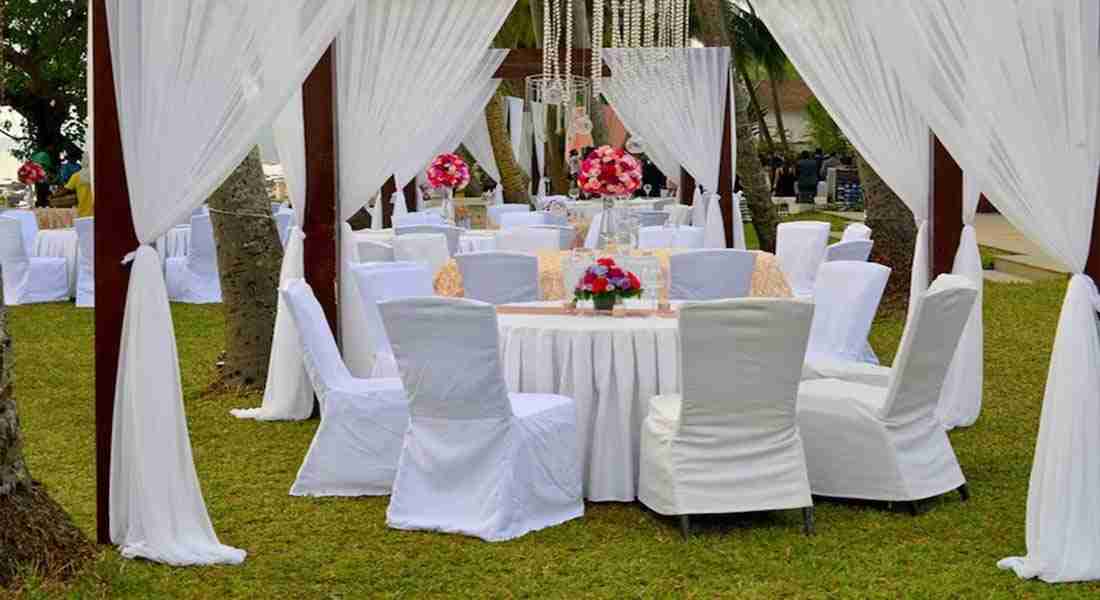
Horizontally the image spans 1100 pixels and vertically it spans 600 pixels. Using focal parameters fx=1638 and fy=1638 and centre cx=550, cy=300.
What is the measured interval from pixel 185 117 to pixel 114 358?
814 millimetres

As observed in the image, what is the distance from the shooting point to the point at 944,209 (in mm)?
8078

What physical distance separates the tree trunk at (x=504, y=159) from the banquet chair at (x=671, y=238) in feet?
34.0

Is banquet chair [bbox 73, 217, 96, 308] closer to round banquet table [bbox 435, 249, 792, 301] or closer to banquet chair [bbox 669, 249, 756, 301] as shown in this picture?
round banquet table [bbox 435, 249, 792, 301]

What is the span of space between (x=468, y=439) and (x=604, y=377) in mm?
733

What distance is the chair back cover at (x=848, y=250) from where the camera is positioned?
956 centimetres

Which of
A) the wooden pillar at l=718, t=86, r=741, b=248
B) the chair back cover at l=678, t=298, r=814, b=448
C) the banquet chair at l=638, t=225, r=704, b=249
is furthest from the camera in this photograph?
the wooden pillar at l=718, t=86, r=741, b=248

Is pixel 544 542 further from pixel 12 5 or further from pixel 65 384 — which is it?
pixel 12 5

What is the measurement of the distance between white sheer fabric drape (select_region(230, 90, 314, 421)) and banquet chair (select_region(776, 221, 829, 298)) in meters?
4.26

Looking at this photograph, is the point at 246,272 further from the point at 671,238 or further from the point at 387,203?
the point at 387,203

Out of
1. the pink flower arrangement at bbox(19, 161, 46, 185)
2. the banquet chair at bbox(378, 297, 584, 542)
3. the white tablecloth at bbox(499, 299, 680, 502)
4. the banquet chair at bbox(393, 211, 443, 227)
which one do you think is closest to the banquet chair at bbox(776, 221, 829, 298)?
the banquet chair at bbox(393, 211, 443, 227)

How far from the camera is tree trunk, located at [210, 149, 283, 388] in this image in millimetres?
9094

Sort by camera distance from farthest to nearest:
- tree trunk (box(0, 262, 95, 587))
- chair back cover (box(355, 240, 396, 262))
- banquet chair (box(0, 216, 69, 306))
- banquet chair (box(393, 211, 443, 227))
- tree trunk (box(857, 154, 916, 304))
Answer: banquet chair (box(0, 216, 69, 306)) → tree trunk (box(857, 154, 916, 304)) → banquet chair (box(393, 211, 443, 227)) → chair back cover (box(355, 240, 396, 262)) → tree trunk (box(0, 262, 95, 587))

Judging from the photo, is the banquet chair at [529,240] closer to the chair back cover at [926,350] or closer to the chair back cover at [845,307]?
the chair back cover at [845,307]

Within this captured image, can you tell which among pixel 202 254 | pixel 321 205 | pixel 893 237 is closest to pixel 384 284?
pixel 321 205
